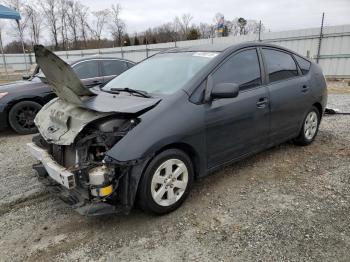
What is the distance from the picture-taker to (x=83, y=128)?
9.04 feet

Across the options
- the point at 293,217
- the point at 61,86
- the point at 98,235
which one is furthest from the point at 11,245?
the point at 293,217

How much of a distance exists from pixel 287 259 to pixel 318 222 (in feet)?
2.27

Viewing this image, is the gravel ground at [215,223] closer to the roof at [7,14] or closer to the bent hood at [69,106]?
the bent hood at [69,106]

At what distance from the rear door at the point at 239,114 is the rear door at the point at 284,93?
7.8 inches

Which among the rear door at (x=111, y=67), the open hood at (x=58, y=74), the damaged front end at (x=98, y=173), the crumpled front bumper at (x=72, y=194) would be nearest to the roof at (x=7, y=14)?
the rear door at (x=111, y=67)

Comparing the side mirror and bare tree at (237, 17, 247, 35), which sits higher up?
bare tree at (237, 17, 247, 35)

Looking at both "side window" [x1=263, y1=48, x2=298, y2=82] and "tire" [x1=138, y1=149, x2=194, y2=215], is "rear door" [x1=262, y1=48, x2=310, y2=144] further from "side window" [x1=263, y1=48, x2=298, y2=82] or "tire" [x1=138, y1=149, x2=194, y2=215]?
"tire" [x1=138, y1=149, x2=194, y2=215]

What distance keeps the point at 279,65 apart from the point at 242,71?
34.5 inches

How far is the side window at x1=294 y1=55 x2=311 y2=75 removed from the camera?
464 centimetres

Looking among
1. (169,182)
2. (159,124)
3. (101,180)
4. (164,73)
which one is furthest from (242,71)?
(101,180)

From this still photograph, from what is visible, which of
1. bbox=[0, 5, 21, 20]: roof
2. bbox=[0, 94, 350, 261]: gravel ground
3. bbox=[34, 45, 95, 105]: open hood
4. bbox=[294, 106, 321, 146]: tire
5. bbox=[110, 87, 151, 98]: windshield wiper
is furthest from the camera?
bbox=[0, 5, 21, 20]: roof

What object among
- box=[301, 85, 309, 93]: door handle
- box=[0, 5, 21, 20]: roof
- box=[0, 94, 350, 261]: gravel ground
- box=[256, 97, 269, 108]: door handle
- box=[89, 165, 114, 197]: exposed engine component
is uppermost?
box=[0, 5, 21, 20]: roof

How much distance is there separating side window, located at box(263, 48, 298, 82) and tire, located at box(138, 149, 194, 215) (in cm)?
186

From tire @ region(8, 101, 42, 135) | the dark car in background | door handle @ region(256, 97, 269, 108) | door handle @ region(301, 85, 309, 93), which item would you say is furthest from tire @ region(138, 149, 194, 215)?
tire @ region(8, 101, 42, 135)
